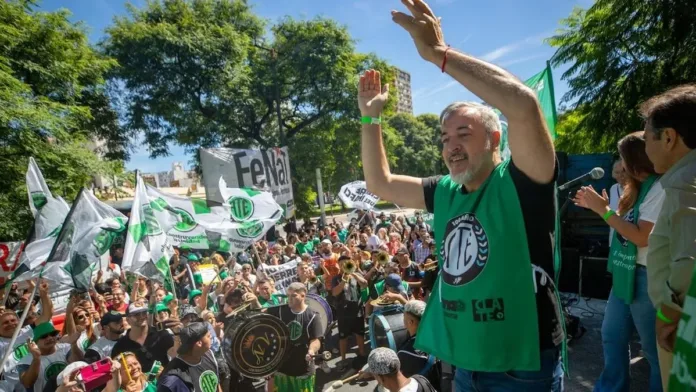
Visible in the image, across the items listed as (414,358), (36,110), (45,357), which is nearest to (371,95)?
(414,358)

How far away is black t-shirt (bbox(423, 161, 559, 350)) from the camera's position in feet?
4.52

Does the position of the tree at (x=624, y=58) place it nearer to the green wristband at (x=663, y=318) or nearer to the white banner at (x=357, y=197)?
the white banner at (x=357, y=197)

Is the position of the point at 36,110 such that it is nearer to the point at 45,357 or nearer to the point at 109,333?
the point at 109,333

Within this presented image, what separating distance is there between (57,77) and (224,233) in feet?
25.9

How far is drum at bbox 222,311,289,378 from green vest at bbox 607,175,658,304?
3.21 meters

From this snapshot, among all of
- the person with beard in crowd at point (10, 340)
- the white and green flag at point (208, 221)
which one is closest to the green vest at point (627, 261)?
the person with beard in crowd at point (10, 340)

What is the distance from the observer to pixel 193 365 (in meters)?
3.77

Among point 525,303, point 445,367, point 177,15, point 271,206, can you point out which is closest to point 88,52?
point 177,15

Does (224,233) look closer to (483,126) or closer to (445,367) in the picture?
(445,367)

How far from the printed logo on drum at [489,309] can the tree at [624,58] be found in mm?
7658

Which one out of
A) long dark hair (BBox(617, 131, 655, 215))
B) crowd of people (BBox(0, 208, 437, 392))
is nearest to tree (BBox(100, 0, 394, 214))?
crowd of people (BBox(0, 208, 437, 392))

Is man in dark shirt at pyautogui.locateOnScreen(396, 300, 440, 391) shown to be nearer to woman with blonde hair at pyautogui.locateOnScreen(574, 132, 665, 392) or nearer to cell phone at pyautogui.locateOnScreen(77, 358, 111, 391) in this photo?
woman with blonde hair at pyautogui.locateOnScreen(574, 132, 665, 392)

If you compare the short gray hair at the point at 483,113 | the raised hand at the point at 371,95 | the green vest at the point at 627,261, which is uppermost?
the raised hand at the point at 371,95

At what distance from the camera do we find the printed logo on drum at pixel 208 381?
3.75 metres
